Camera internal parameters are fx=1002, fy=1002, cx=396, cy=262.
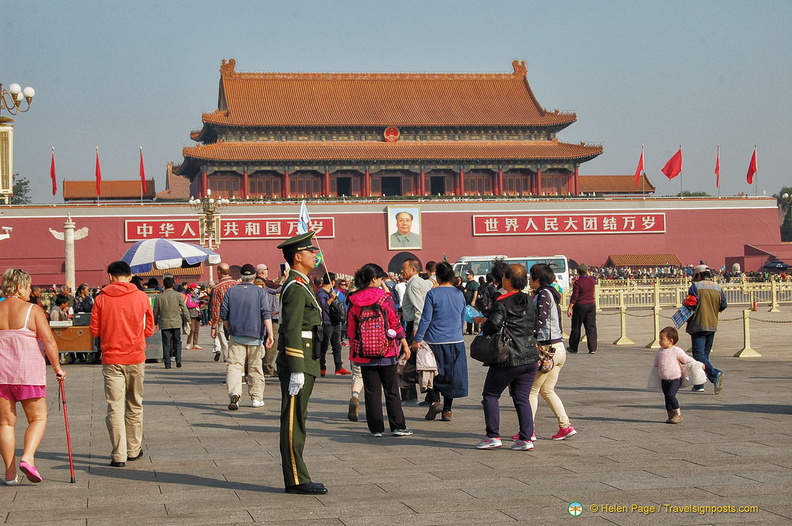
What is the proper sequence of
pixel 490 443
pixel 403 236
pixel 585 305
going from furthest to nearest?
pixel 403 236, pixel 585 305, pixel 490 443

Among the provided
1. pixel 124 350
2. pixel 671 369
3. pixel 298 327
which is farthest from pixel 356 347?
pixel 671 369

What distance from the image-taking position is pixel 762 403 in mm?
8852

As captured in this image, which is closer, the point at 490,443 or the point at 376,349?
the point at 490,443

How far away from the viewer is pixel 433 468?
6.17 meters

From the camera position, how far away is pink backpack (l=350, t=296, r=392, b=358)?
7605 mm

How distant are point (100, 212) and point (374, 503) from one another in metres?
36.6

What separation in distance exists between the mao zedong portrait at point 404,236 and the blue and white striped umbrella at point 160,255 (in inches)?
958

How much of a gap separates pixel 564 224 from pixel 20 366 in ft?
124

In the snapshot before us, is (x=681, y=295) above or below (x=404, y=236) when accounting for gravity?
below

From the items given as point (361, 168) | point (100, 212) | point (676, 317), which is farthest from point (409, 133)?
point (676, 317)

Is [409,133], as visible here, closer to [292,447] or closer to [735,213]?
[735,213]

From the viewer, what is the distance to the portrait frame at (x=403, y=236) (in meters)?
41.6

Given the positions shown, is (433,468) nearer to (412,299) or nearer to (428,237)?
(412,299)

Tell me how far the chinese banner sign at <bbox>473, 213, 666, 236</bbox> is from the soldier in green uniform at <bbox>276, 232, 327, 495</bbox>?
36172 mm
